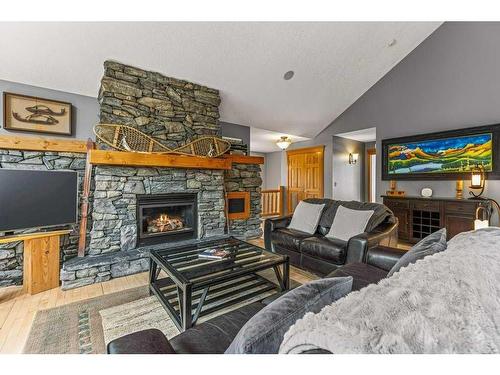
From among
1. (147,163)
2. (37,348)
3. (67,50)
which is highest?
(67,50)

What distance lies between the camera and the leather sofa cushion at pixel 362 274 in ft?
5.60

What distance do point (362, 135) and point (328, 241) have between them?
13.4ft

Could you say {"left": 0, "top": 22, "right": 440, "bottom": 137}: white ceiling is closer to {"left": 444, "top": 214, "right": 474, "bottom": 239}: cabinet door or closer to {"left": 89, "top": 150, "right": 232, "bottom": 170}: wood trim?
{"left": 89, "top": 150, "right": 232, "bottom": 170}: wood trim

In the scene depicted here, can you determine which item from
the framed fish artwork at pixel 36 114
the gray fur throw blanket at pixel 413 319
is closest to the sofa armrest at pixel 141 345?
the gray fur throw blanket at pixel 413 319

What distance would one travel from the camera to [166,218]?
3.70 meters

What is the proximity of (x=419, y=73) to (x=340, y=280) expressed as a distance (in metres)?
4.99

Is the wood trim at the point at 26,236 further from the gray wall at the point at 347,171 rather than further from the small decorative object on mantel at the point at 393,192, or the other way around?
the gray wall at the point at 347,171

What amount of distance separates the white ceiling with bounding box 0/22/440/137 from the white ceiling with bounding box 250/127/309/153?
903 mm

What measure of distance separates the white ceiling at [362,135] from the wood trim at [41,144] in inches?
205

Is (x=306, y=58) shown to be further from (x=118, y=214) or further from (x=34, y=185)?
(x=34, y=185)

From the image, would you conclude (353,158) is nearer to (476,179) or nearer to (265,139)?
(265,139)

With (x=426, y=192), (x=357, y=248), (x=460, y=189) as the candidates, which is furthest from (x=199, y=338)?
(x=426, y=192)

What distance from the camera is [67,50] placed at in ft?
8.96
